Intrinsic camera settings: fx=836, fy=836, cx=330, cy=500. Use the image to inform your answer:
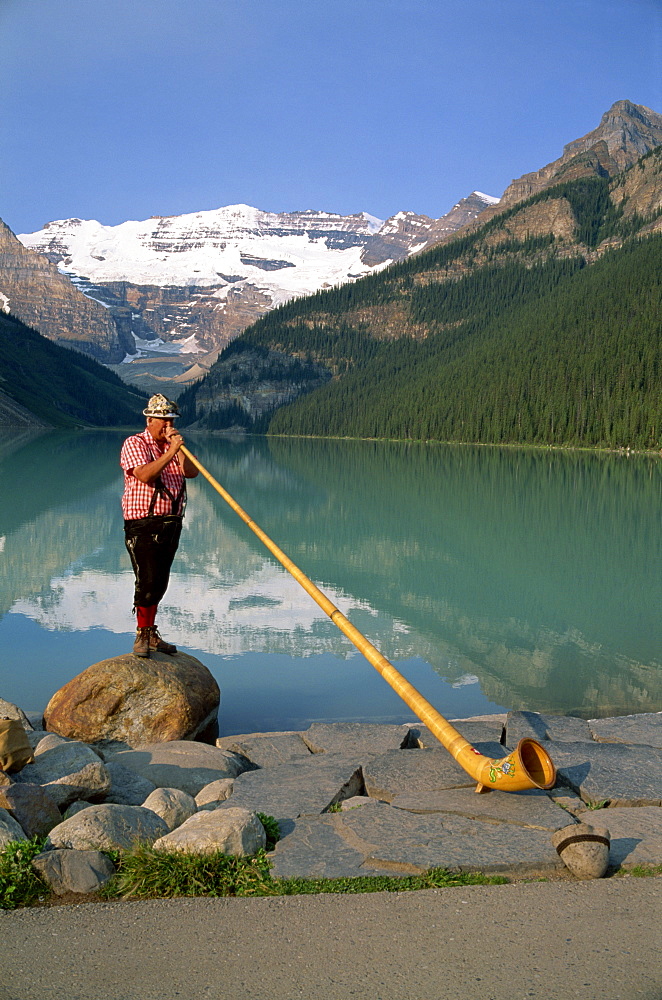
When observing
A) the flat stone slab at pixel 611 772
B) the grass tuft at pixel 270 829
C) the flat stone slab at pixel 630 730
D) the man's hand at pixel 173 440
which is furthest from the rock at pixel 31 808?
the flat stone slab at pixel 630 730

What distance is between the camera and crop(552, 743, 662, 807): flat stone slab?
289 inches

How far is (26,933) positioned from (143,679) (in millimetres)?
5505

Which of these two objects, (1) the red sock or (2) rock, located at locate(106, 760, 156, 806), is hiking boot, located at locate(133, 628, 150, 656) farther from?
(2) rock, located at locate(106, 760, 156, 806)

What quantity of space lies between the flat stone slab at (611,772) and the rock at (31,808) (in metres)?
4.52

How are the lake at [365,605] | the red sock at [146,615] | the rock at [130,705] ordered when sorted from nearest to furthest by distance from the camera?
1. the rock at [130,705]
2. the red sock at [146,615]
3. the lake at [365,605]

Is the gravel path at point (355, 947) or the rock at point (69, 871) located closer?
the gravel path at point (355, 947)

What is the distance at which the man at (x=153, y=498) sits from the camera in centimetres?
1023

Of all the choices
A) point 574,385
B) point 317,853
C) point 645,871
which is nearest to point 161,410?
point 317,853

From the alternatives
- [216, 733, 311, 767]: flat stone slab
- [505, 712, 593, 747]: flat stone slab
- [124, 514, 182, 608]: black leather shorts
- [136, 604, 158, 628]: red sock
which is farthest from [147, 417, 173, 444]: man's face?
[505, 712, 593, 747]: flat stone slab

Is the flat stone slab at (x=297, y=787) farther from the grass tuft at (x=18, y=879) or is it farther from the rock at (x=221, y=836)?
the grass tuft at (x=18, y=879)

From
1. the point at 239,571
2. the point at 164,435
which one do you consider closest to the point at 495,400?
the point at 239,571

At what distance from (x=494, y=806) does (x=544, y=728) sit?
2759 mm

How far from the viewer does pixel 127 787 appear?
8055 millimetres

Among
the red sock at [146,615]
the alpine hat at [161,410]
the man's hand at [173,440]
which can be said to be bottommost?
the red sock at [146,615]
